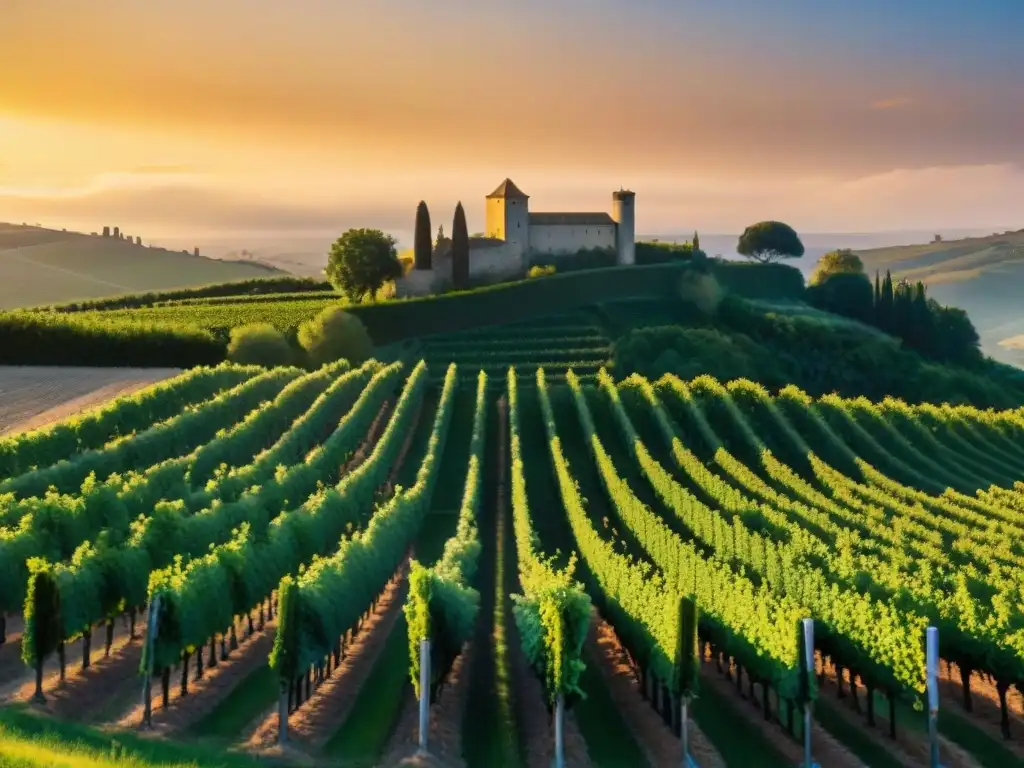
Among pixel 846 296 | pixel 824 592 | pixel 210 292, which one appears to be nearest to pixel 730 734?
pixel 824 592

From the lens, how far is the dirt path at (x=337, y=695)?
66.2 ft

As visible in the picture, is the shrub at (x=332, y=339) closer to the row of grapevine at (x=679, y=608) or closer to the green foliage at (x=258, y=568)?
the green foliage at (x=258, y=568)

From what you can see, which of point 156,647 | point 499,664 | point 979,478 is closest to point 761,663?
point 499,664

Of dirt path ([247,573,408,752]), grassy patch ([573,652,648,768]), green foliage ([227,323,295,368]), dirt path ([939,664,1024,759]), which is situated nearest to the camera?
dirt path ([247,573,408,752])

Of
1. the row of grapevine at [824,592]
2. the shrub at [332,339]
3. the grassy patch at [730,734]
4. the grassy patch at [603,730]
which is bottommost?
the grassy patch at [730,734]

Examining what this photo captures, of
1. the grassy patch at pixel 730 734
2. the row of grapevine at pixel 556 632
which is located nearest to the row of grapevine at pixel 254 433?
the row of grapevine at pixel 556 632

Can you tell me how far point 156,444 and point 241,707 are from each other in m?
23.0

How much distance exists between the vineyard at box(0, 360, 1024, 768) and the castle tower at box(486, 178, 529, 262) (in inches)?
2680

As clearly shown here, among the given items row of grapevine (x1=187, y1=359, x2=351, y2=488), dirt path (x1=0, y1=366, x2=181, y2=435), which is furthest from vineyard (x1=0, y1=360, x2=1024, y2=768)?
dirt path (x1=0, y1=366, x2=181, y2=435)

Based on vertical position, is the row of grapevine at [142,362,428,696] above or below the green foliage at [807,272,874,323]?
below

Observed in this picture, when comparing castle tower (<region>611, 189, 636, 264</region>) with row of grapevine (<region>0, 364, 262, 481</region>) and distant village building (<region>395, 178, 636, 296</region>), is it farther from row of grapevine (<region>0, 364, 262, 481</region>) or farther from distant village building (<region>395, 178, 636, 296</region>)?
row of grapevine (<region>0, 364, 262, 481</region>)

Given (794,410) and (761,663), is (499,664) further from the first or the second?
(794,410)

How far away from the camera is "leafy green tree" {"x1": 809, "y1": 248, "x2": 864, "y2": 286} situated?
135125mm

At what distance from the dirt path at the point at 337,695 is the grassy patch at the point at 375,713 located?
20 cm
